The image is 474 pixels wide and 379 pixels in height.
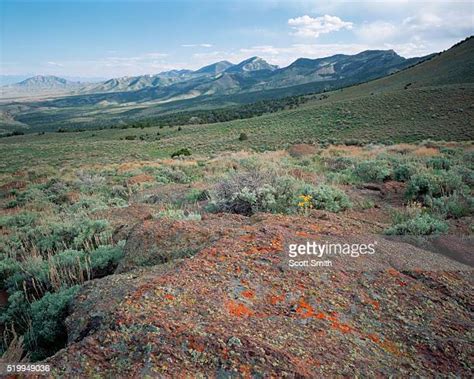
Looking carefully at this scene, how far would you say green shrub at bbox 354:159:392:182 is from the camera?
11.2 meters

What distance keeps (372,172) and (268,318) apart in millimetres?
10025

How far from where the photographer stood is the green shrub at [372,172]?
1121 centimetres

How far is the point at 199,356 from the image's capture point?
230 centimetres

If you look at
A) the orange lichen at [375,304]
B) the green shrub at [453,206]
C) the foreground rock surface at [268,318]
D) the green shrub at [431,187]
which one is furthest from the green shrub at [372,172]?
the orange lichen at [375,304]

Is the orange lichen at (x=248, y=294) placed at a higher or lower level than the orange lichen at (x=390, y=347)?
higher

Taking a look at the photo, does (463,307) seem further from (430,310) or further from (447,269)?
(447,269)

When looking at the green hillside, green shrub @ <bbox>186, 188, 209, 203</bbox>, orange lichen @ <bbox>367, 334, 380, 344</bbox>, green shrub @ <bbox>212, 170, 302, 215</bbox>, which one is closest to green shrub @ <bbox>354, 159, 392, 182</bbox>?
green shrub @ <bbox>212, 170, 302, 215</bbox>

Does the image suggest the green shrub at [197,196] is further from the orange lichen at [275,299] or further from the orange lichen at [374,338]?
the orange lichen at [374,338]

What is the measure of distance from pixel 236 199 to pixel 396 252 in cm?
400

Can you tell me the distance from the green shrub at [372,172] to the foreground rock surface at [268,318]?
7245 mm

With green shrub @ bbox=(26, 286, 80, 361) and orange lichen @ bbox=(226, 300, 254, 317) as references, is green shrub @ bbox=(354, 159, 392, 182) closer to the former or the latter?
orange lichen @ bbox=(226, 300, 254, 317)

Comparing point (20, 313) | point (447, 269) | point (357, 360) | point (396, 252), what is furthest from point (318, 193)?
point (20, 313)

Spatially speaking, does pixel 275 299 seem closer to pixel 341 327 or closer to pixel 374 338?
pixel 341 327

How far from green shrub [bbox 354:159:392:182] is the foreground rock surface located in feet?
23.8
